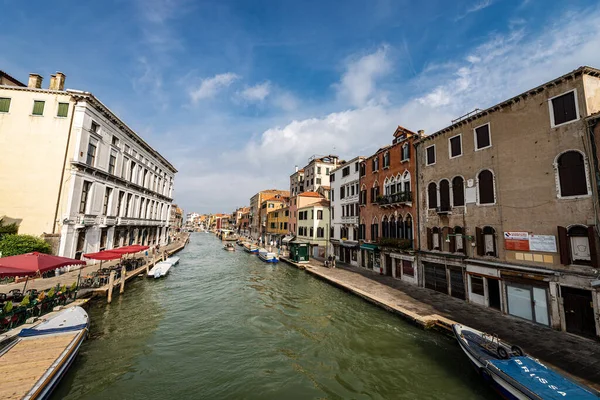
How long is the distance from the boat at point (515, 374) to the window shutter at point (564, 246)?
5.61 metres

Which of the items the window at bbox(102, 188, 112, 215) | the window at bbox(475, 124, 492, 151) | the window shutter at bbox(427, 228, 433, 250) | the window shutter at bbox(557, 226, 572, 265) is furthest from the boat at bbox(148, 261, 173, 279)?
the window shutter at bbox(557, 226, 572, 265)

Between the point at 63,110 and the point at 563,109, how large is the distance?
119ft

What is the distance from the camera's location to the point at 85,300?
15828 mm

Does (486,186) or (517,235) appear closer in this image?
(517,235)

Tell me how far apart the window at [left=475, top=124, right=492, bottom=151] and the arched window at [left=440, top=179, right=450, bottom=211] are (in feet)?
10.5

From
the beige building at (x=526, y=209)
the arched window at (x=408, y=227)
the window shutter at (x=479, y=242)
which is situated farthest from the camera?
the arched window at (x=408, y=227)

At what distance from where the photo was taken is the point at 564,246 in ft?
40.2

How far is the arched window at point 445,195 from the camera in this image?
1873cm

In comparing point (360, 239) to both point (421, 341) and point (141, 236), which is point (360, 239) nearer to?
point (421, 341)

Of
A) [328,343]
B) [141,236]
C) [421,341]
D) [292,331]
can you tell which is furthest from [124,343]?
[141,236]

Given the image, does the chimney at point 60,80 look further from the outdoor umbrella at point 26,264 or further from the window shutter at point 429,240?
the window shutter at point 429,240

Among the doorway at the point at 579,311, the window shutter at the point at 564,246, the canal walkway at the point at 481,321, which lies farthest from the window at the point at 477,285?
the window shutter at the point at 564,246

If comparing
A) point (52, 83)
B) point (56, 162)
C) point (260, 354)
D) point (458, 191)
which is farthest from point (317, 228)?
point (52, 83)

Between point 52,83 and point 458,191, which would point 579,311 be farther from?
point 52,83
